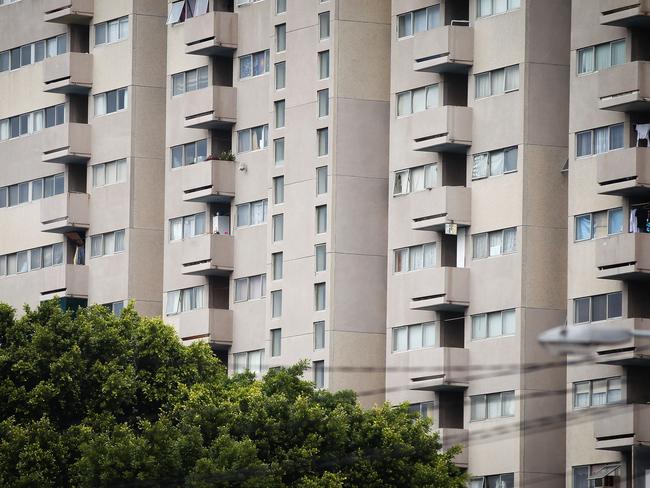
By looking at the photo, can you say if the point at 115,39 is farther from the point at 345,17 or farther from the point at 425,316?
the point at 425,316

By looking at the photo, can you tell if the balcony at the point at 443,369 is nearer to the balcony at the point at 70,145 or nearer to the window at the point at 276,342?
the window at the point at 276,342

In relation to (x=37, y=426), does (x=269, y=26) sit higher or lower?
higher

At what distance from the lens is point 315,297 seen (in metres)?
102

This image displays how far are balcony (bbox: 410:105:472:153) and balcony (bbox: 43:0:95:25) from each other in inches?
1114

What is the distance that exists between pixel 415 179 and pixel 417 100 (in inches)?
129

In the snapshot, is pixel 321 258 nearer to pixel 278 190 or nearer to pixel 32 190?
pixel 278 190

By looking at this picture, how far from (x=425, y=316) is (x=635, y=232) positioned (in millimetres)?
13523

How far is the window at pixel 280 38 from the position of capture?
104 m

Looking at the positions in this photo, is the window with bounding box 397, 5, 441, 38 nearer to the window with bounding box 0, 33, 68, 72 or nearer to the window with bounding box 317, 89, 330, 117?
the window with bounding box 317, 89, 330, 117

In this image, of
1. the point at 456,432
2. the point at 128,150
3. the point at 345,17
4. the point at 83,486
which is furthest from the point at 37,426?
the point at 128,150

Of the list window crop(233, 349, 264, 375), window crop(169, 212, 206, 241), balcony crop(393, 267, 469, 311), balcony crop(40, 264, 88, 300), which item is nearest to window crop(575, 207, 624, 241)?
balcony crop(393, 267, 469, 311)

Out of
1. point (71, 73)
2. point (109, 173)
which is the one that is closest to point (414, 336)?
point (109, 173)

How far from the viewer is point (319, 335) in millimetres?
101125

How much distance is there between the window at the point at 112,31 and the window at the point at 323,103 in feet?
58.5
